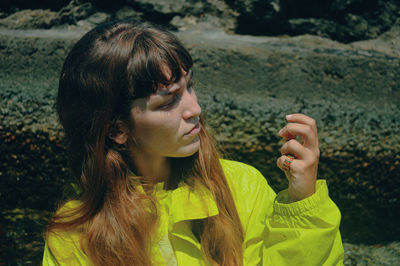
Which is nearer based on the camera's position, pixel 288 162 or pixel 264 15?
pixel 288 162

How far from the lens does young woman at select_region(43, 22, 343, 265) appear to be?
150cm

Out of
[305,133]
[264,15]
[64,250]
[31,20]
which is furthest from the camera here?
[31,20]

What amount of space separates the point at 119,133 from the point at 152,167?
214mm

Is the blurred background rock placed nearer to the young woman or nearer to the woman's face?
the young woman

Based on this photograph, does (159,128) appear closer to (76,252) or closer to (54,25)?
(76,252)

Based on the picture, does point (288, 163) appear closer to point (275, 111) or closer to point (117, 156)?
point (117, 156)

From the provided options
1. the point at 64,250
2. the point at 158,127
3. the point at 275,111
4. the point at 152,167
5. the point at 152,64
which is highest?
the point at 152,64

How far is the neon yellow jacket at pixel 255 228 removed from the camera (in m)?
1.50

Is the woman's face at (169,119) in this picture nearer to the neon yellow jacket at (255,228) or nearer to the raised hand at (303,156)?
the neon yellow jacket at (255,228)

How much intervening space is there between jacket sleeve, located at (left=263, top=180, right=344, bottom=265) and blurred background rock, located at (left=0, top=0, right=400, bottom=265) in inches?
38.7

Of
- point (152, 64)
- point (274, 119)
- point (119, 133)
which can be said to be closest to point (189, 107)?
point (152, 64)

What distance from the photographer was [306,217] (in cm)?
150

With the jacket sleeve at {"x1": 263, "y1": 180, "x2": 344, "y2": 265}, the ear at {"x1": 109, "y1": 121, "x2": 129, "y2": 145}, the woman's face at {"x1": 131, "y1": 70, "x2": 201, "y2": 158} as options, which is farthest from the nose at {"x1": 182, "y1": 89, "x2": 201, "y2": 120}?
the jacket sleeve at {"x1": 263, "y1": 180, "x2": 344, "y2": 265}

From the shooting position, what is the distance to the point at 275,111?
101 inches
